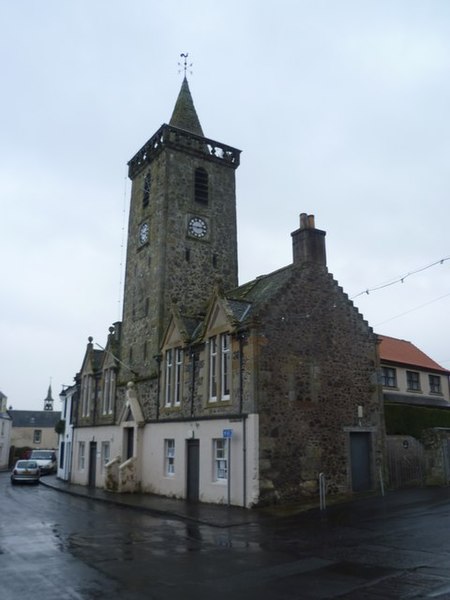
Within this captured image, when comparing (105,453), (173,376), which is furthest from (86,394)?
(173,376)

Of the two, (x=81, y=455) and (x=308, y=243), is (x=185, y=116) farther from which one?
(x=81, y=455)

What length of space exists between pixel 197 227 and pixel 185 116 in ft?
26.1

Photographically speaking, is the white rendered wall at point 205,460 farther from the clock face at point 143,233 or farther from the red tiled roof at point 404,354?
the red tiled roof at point 404,354

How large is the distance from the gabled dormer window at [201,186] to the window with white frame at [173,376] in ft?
33.1

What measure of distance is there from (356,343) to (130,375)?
1246 centimetres

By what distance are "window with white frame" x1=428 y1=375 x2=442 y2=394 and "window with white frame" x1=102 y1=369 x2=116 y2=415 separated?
19646 millimetres

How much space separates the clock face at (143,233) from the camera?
31031 mm

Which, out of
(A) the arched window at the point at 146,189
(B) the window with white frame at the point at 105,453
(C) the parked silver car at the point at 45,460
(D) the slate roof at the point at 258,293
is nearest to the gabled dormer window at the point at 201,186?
(A) the arched window at the point at 146,189

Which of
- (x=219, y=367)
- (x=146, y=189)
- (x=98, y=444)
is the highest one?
(x=146, y=189)

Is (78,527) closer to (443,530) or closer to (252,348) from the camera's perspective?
(252,348)

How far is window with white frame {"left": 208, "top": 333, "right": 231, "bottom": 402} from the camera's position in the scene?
20656 millimetres

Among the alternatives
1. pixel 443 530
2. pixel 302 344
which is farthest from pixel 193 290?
pixel 443 530

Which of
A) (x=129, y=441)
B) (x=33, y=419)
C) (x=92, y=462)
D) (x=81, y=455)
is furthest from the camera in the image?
(x=33, y=419)

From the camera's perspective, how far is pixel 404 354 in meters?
35.2
